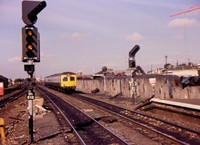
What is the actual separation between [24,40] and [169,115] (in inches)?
381

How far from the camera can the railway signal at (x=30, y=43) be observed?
10.8 meters

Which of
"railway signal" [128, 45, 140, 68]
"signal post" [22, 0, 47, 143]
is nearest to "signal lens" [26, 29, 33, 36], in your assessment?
"signal post" [22, 0, 47, 143]

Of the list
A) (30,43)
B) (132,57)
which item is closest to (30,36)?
(30,43)

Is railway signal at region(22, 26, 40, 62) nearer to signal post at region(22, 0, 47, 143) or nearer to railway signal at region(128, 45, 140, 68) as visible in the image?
signal post at region(22, 0, 47, 143)

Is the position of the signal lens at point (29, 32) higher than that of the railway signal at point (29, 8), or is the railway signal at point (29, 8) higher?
the railway signal at point (29, 8)

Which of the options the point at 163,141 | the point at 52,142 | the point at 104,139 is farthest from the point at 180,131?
the point at 52,142

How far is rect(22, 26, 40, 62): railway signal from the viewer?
35.4 ft

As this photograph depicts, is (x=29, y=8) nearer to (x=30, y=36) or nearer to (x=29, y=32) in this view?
(x=29, y=32)

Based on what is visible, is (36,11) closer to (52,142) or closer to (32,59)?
(32,59)

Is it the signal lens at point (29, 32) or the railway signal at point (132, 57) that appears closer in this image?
the signal lens at point (29, 32)

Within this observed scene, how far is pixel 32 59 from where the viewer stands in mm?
10945

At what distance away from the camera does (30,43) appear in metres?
10.8

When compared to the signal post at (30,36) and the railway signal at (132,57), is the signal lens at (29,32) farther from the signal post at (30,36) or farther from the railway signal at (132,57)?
the railway signal at (132,57)

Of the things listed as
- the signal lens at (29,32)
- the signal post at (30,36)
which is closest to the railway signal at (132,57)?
the signal post at (30,36)
